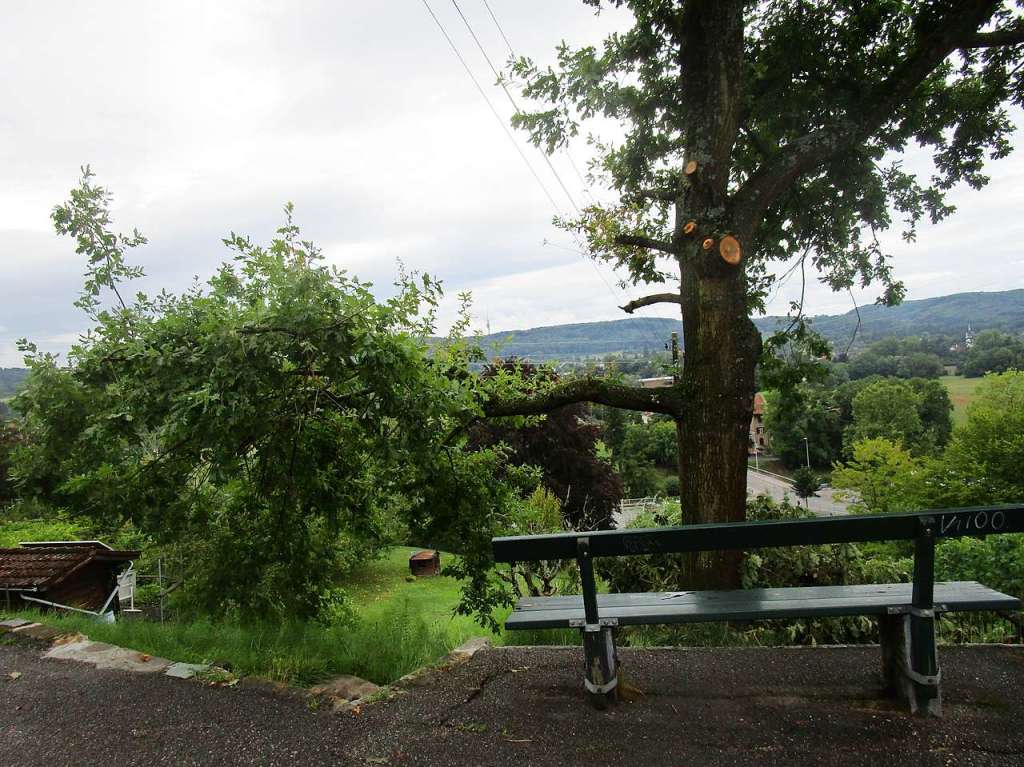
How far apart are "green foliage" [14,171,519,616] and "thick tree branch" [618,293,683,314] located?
7.23 ft

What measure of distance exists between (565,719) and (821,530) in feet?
4.88

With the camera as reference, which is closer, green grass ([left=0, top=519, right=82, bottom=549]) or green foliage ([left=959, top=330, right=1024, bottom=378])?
green grass ([left=0, top=519, right=82, bottom=549])

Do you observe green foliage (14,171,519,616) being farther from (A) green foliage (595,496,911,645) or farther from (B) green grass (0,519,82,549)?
(B) green grass (0,519,82,549)

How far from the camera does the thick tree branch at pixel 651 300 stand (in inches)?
222

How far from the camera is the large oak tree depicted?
5039mm

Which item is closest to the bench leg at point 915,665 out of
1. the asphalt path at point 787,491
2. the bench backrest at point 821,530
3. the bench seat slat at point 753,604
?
the bench seat slat at point 753,604

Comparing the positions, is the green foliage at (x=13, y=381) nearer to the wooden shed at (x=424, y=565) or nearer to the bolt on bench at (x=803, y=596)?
the bolt on bench at (x=803, y=596)

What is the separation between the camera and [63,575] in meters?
8.55

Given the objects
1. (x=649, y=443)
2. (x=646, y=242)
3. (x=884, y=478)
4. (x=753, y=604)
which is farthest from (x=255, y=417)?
(x=649, y=443)

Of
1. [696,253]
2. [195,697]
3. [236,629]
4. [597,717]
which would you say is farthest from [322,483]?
[696,253]

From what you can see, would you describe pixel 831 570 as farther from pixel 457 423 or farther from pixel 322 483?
pixel 322 483

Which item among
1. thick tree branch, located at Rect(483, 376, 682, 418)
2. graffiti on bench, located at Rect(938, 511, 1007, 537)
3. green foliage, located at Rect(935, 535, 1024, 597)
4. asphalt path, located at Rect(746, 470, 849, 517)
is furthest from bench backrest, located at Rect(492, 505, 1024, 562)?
asphalt path, located at Rect(746, 470, 849, 517)

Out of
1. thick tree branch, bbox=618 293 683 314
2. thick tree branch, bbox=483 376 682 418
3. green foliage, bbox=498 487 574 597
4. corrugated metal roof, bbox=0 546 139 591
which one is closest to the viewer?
green foliage, bbox=498 487 574 597

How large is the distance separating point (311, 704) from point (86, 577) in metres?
9.60
